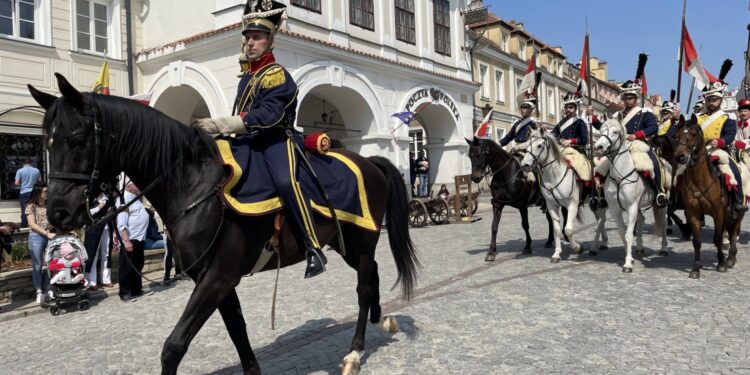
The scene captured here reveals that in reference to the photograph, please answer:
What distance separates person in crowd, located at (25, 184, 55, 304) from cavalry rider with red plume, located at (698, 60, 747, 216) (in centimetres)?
989

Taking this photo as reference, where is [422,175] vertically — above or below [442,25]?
below

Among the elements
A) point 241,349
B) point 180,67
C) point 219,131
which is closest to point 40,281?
point 241,349

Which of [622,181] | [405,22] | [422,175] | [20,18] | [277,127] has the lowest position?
[622,181]

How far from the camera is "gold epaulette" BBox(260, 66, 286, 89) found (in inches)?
148

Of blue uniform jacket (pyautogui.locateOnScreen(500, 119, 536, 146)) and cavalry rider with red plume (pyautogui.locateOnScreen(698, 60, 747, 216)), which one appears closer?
cavalry rider with red plume (pyautogui.locateOnScreen(698, 60, 747, 216))

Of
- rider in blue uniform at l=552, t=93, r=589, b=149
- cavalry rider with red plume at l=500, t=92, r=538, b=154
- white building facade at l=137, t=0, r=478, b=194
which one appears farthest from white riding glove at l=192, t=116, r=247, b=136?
white building facade at l=137, t=0, r=478, b=194

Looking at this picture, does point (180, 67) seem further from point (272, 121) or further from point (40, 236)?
point (272, 121)

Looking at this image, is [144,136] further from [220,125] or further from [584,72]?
[584,72]

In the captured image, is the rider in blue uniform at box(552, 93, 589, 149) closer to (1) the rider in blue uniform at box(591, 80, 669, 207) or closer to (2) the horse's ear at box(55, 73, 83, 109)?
(1) the rider in blue uniform at box(591, 80, 669, 207)

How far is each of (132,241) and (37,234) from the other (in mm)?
1259

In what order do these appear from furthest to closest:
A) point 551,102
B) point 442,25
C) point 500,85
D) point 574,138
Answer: point 551,102
point 500,85
point 442,25
point 574,138

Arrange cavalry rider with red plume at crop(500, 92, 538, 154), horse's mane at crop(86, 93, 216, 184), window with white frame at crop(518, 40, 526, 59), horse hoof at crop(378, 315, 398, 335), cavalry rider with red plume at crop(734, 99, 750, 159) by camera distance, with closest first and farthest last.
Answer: horse's mane at crop(86, 93, 216, 184), horse hoof at crop(378, 315, 398, 335), cavalry rider with red plume at crop(734, 99, 750, 159), cavalry rider with red plume at crop(500, 92, 538, 154), window with white frame at crop(518, 40, 526, 59)

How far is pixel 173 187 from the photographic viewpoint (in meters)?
3.36

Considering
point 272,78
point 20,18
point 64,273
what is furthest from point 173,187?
point 20,18
